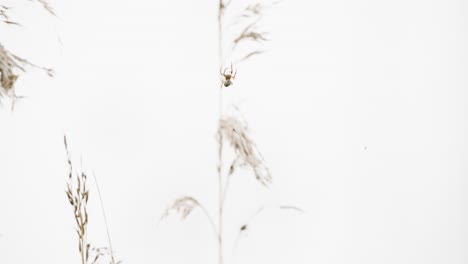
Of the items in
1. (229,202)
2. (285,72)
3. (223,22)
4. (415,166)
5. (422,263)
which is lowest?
(422,263)

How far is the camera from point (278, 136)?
139cm

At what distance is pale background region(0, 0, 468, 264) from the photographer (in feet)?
4.50

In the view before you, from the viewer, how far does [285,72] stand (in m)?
1.39

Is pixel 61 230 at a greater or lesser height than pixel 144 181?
lesser

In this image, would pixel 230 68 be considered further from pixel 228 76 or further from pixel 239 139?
pixel 239 139

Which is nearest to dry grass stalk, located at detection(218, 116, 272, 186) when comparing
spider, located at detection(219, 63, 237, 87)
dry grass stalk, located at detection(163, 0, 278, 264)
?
dry grass stalk, located at detection(163, 0, 278, 264)

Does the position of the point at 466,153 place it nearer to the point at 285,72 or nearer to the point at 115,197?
the point at 285,72

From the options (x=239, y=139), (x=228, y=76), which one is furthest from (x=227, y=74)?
(x=239, y=139)

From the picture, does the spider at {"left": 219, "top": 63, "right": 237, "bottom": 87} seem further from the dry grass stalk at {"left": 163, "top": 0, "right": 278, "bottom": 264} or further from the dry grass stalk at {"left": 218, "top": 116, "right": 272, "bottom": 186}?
the dry grass stalk at {"left": 218, "top": 116, "right": 272, "bottom": 186}

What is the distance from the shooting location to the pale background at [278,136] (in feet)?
4.50

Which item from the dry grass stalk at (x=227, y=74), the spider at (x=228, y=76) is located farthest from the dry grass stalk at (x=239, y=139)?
the spider at (x=228, y=76)

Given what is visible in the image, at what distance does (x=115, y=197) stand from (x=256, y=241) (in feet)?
1.56

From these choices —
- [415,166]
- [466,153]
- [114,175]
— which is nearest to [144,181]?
[114,175]

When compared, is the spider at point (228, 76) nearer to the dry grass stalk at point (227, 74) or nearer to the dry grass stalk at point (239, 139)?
the dry grass stalk at point (227, 74)
